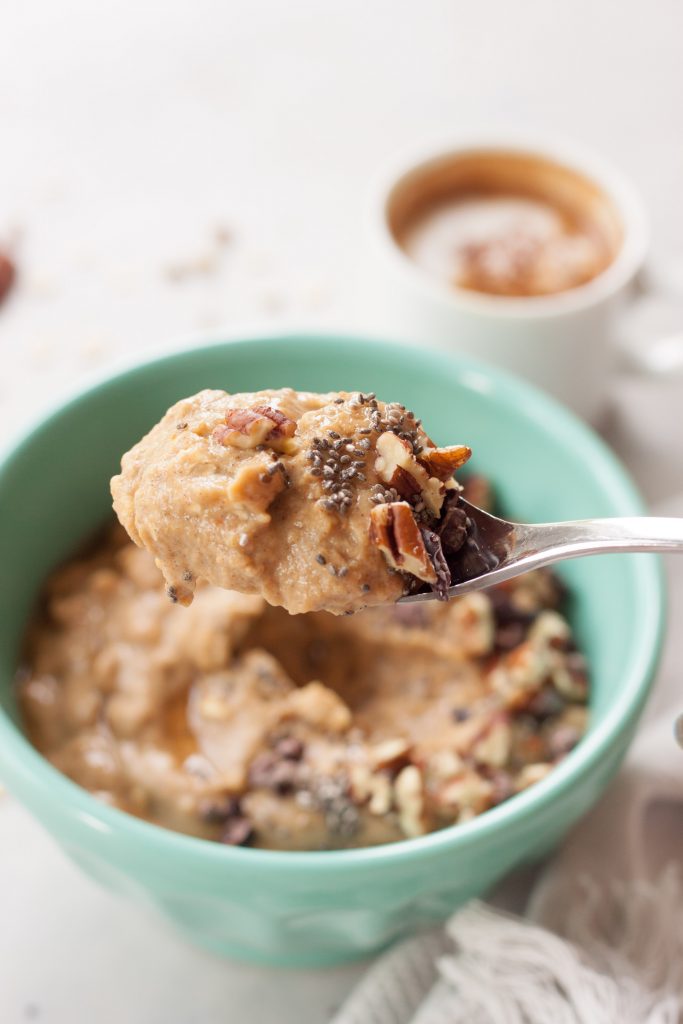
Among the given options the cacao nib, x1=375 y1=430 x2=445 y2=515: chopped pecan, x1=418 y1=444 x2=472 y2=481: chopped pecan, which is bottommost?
the cacao nib

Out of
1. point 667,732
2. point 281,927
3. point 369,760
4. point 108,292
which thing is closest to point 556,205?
point 108,292

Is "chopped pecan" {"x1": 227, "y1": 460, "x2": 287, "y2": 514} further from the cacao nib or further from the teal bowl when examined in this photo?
the teal bowl

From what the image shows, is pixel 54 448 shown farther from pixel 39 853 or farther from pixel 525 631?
pixel 525 631

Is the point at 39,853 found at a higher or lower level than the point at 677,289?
lower

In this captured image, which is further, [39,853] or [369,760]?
[39,853]

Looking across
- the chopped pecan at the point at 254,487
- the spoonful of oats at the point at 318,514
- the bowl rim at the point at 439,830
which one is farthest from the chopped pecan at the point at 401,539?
the bowl rim at the point at 439,830

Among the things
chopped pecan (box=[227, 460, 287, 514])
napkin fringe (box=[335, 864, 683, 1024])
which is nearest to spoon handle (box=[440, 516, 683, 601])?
chopped pecan (box=[227, 460, 287, 514])

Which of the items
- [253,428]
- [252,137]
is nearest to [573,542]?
[253,428]

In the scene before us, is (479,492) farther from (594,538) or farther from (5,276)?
(5,276)
